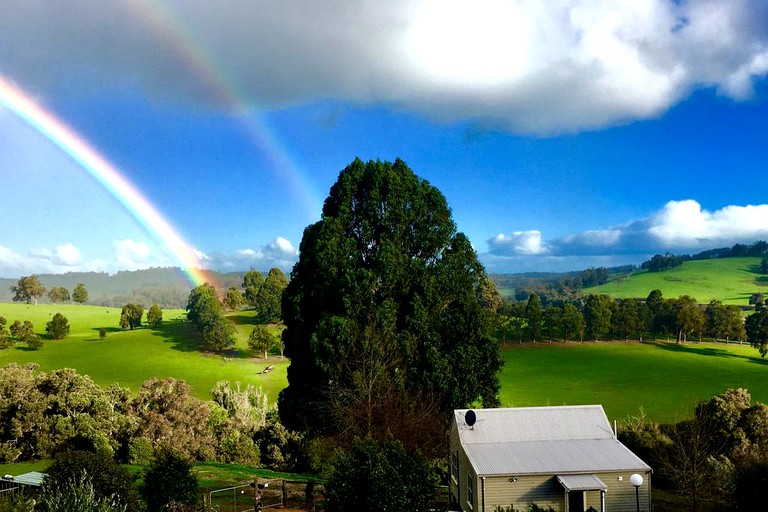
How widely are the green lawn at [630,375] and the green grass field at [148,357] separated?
99.5 ft

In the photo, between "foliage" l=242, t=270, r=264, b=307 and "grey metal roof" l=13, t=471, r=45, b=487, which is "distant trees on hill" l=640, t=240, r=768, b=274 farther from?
"grey metal roof" l=13, t=471, r=45, b=487

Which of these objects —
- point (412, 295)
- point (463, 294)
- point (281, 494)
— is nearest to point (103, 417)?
point (281, 494)

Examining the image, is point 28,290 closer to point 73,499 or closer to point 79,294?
point 79,294

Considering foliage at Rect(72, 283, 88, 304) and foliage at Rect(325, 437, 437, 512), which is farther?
foliage at Rect(72, 283, 88, 304)

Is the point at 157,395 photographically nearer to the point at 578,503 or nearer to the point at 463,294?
the point at 463,294

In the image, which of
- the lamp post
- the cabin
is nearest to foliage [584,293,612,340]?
the cabin

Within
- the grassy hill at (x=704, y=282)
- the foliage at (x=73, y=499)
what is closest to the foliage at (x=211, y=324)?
the foliage at (x=73, y=499)

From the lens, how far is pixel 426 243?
2738 centimetres

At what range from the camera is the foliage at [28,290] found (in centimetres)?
12769

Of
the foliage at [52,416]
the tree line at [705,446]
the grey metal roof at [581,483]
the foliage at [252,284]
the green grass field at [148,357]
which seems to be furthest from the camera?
the foliage at [252,284]

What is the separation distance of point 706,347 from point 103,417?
80868 mm

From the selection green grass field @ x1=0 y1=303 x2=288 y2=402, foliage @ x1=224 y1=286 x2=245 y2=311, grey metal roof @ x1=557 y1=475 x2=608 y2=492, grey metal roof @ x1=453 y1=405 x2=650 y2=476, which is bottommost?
green grass field @ x1=0 y1=303 x2=288 y2=402

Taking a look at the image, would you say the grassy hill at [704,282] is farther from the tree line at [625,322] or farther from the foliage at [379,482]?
the foliage at [379,482]

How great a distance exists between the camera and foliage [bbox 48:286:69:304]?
133 m
